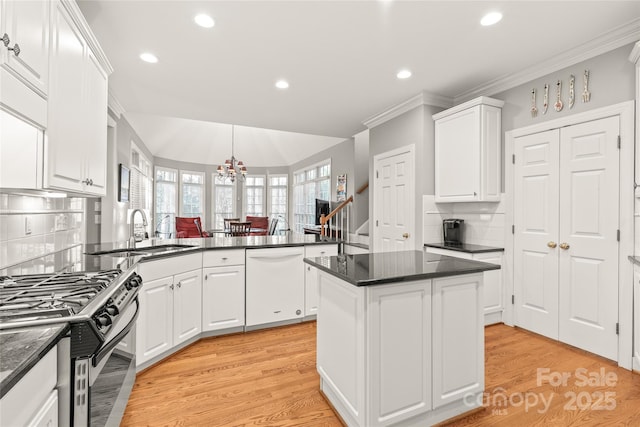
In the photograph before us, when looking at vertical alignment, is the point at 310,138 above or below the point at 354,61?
above

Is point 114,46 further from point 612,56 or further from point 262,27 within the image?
point 612,56

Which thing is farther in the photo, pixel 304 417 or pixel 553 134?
pixel 553 134

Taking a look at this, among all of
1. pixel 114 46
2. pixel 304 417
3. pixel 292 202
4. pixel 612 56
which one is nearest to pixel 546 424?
pixel 304 417

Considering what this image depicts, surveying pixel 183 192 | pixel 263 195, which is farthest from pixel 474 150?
pixel 183 192

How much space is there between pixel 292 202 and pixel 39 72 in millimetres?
8860

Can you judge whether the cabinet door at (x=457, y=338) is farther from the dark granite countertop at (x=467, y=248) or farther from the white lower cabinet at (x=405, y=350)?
the dark granite countertop at (x=467, y=248)

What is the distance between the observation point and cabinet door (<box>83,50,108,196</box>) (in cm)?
200

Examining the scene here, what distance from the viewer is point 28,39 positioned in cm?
136

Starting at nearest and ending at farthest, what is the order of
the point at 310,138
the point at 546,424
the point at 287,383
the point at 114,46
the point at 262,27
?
the point at 546,424 → the point at 287,383 → the point at 262,27 → the point at 114,46 → the point at 310,138

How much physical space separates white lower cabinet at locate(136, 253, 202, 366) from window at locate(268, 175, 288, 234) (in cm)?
766

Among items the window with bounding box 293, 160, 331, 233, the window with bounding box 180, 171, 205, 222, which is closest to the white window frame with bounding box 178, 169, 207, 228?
the window with bounding box 180, 171, 205, 222

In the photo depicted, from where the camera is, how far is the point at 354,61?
2971mm

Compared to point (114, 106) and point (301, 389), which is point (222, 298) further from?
point (114, 106)

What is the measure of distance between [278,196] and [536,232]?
829cm
